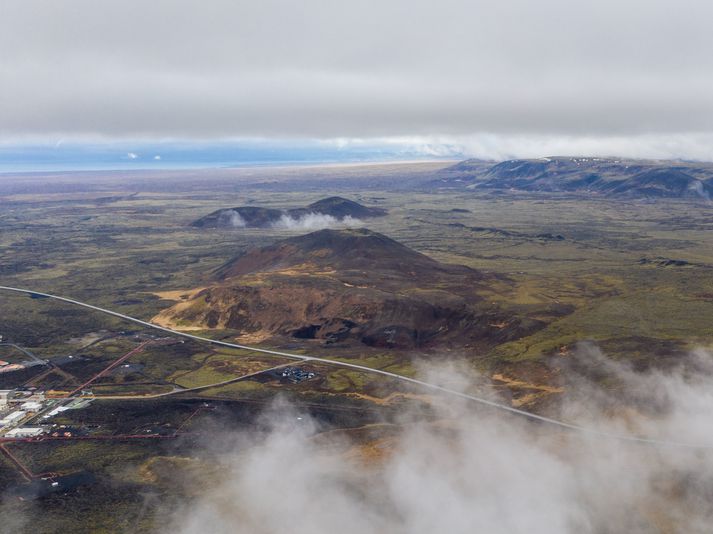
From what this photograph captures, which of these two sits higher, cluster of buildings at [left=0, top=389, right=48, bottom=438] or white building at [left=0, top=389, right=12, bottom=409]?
white building at [left=0, top=389, right=12, bottom=409]

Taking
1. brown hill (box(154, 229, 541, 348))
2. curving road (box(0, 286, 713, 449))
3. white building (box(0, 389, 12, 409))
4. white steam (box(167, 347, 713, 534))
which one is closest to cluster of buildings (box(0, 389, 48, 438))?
white building (box(0, 389, 12, 409))

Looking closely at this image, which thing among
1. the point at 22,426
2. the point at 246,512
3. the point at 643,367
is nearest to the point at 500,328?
the point at 643,367

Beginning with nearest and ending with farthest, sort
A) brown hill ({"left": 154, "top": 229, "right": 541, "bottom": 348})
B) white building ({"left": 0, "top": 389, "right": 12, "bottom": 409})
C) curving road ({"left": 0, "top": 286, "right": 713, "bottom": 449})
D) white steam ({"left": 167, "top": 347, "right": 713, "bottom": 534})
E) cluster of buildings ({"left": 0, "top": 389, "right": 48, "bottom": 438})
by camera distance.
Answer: white steam ({"left": 167, "top": 347, "right": 713, "bottom": 534}) → curving road ({"left": 0, "top": 286, "right": 713, "bottom": 449}) → cluster of buildings ({"left": 0, "top": 389, "right": 48, "bottom": 438}) → white building ({"left": 0, "top": 389, "right": 12, "bottom": 409}) → brown hill ({"left": 154, "top": 229, "right": 541, "bottom": 348})

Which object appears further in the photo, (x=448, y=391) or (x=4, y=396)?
(x=4, y=396)

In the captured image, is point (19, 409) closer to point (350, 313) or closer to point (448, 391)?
point (350, 313)

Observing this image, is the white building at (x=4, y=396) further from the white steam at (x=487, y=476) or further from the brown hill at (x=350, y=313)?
the brown hill at (x=350, y=313)

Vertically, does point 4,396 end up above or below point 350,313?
below

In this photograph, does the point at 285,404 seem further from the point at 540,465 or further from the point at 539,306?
the point at 539,306

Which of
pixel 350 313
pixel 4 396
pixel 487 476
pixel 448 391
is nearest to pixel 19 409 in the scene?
pixel 4 396

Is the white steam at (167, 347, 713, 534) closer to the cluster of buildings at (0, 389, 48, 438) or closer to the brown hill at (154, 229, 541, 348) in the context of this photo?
the cluster of buildings at (0, 389, 48, 438)
